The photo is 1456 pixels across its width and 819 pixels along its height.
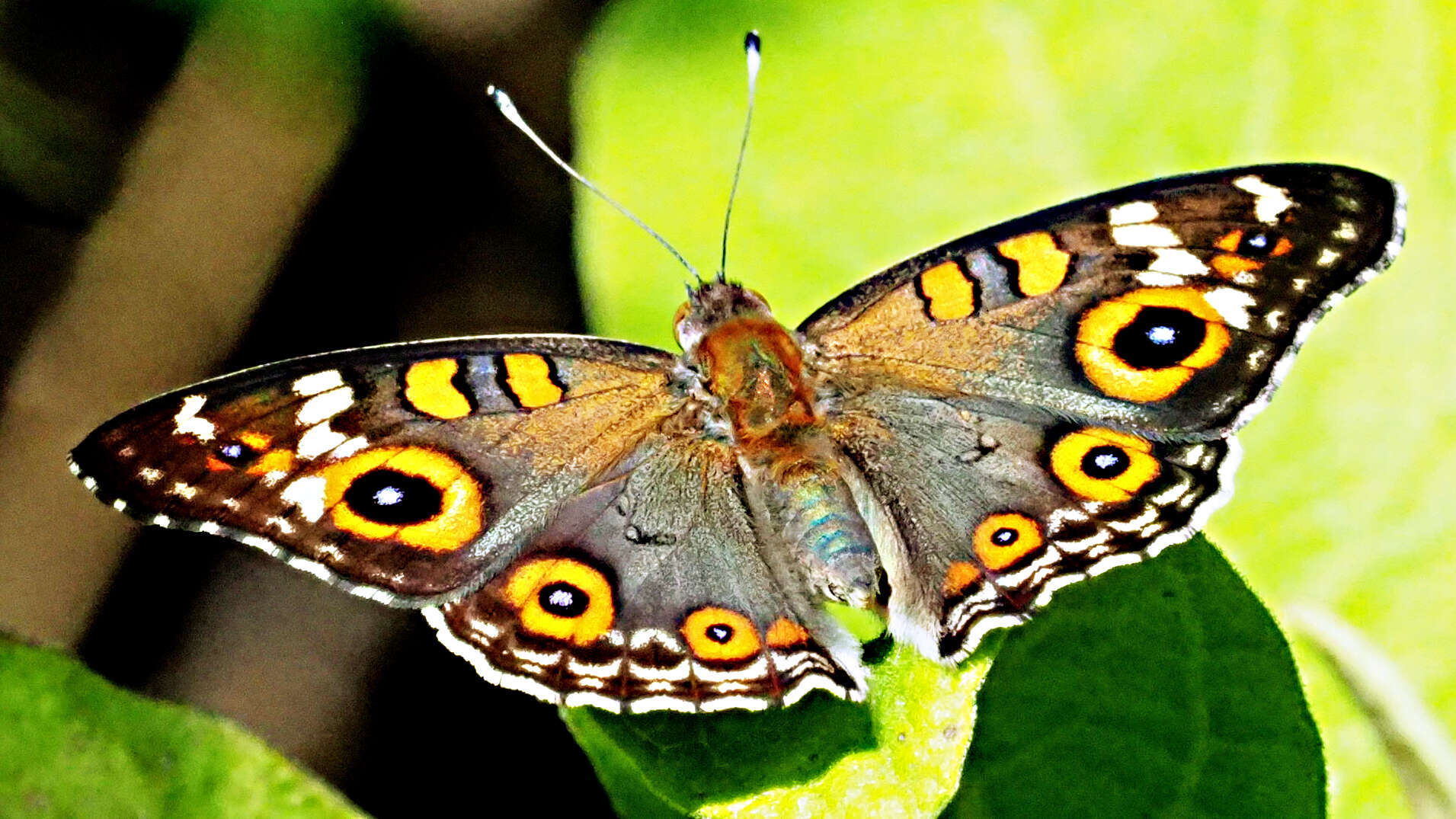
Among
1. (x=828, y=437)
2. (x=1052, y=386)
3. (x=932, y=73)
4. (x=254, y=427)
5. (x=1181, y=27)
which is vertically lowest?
(x=254, y=427)

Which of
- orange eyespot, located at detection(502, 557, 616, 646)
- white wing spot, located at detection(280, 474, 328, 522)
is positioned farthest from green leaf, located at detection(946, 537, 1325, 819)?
white wing spot, located at detection(280, 474, 328, 522)

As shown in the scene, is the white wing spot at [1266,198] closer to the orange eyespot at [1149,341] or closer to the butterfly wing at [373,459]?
the orange eyespot at [1149,341]

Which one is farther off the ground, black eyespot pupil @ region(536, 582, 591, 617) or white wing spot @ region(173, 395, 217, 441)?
black eyespot pupil @ region(536, 582, 591, 617)

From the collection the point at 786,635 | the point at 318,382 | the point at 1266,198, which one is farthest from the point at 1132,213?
the point at 318,382

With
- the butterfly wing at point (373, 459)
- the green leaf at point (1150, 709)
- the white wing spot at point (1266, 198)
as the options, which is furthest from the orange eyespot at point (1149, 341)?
the butterfly wing at point (373, 459)

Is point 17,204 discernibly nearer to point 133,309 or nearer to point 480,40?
point 133,309

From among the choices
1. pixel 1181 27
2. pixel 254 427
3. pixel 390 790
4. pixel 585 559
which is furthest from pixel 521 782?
pixel 1181 27

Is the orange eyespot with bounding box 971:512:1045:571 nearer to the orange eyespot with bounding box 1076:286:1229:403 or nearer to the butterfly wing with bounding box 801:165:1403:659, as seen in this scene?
the butterfly wing with bounding box 801:165:1403:659
